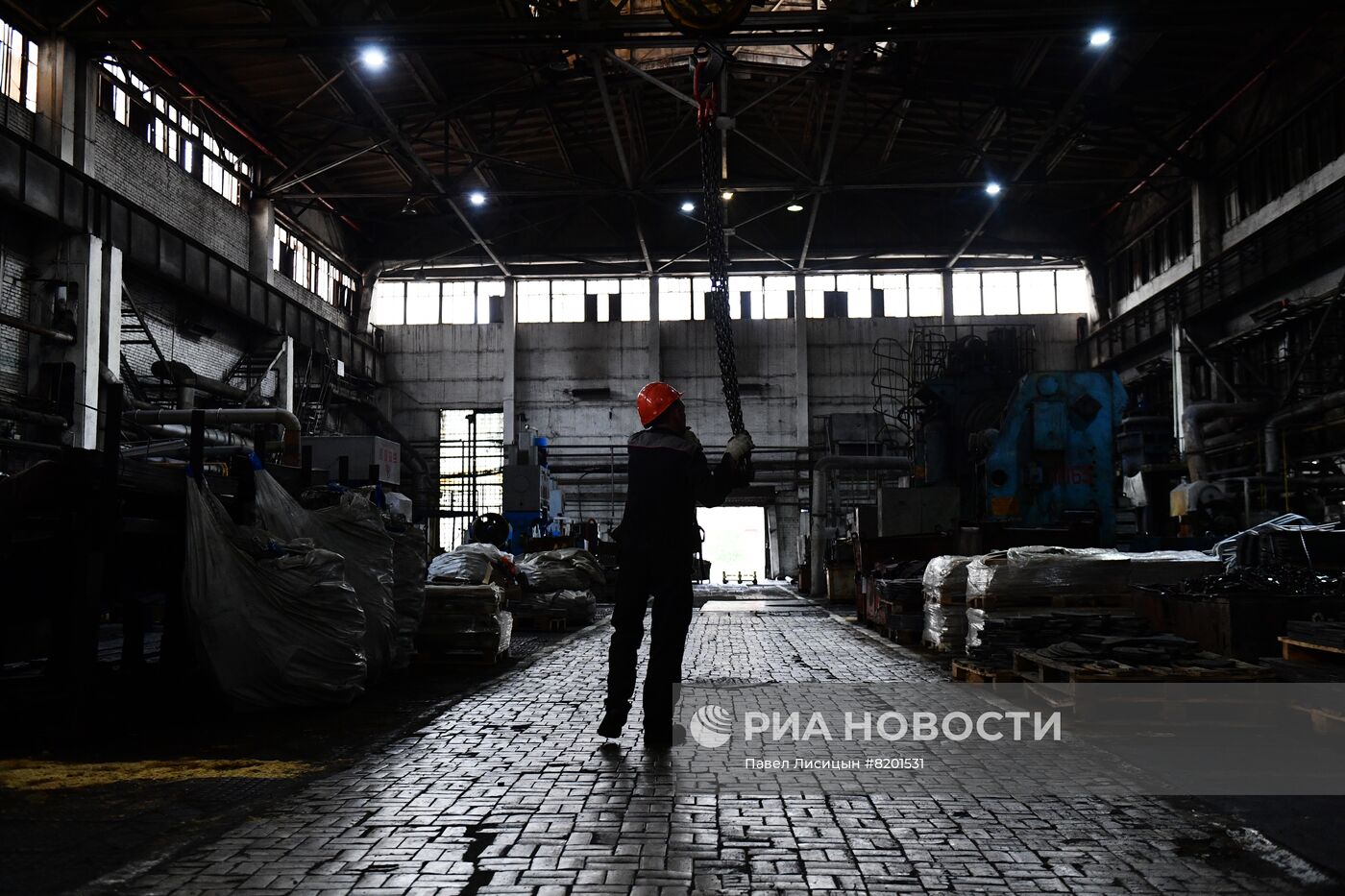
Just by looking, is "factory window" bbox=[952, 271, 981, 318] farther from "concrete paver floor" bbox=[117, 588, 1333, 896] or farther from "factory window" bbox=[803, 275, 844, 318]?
"concrete paver floor" bbox=[117, 588, 1333, 896]

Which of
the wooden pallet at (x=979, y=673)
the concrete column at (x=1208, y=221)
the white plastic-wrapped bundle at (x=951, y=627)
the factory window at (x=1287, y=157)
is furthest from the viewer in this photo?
the concrete column at (x=1208, y=221)

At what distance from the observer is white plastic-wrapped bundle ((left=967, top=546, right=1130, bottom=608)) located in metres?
6.77

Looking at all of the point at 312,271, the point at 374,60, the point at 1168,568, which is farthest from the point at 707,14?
the point at 312,271

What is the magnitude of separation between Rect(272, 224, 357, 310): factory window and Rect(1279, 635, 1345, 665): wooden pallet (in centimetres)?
2213

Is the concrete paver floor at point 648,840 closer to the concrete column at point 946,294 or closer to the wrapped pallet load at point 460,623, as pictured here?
the wrapped pallet load at point 460,623

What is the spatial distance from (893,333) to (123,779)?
26180 millimetres

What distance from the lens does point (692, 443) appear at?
4.75 m

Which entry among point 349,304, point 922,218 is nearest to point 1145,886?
point 922,218

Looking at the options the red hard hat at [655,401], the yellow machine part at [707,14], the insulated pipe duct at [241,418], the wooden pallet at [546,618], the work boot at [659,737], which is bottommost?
the wooden pallet at [546,618]

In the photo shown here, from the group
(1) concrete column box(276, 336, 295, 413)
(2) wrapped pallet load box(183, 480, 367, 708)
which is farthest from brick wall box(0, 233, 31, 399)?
(2) wrapped pallet load box(183, 480, 367, 708)

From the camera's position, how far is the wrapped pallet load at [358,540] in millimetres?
5961

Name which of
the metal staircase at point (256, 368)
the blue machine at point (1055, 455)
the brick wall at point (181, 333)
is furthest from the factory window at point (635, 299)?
the blue machine at point (1055, 455)

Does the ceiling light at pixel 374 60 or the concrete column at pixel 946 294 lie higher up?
the ceiling light at pixel 374 60
